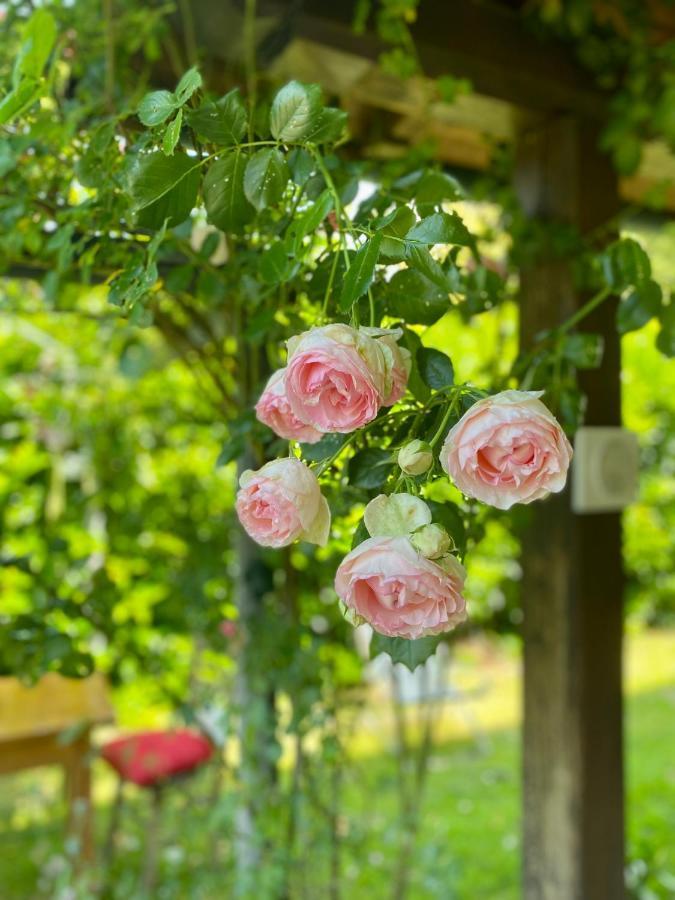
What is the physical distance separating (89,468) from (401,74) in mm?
1218

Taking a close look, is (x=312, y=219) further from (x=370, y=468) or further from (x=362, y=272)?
(x=370, y=468)

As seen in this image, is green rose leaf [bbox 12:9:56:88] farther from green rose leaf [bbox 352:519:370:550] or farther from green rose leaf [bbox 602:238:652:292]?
green rose leaf [bbox 602:238:652:292]

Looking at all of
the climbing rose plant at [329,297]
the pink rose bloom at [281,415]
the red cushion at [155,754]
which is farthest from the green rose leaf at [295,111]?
the red cushion at [155,754]

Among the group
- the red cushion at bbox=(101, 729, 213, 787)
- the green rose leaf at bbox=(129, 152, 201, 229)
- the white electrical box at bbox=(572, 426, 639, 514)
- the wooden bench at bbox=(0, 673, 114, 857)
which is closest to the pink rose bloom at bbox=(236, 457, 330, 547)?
the green rose leaf at bbox=(129, 152, 201, 229)

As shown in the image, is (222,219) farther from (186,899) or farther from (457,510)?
(186,899)

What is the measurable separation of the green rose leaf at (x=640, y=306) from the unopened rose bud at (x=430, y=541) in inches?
19.2

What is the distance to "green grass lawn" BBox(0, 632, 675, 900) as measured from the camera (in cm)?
175

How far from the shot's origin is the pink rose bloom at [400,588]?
530 millimetres

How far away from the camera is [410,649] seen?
680 mm

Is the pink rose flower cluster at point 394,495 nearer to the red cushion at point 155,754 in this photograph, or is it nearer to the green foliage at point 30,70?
the green foliage at point 30,70

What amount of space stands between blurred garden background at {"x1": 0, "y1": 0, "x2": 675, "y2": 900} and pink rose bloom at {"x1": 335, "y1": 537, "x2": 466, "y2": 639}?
302 mm

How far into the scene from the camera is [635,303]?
3.07 feet

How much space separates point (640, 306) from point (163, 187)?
1.77 ft

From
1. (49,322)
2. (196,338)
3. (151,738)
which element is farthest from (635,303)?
(151,738)
